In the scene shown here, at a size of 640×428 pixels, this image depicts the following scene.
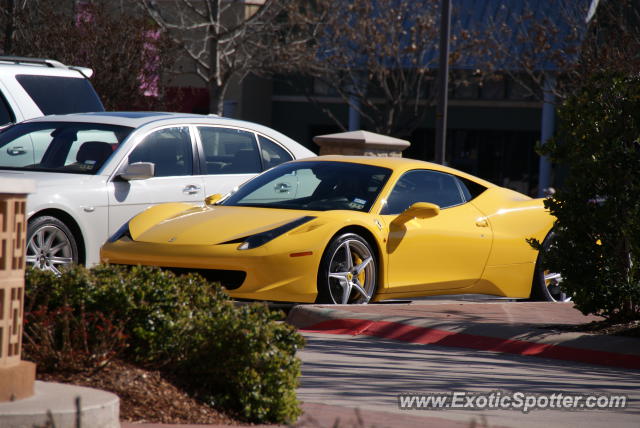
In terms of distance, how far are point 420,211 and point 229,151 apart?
2.69m

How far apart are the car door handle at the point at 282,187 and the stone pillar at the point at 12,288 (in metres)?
5.88

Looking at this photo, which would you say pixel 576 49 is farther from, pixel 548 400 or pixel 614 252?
pixel 548 400

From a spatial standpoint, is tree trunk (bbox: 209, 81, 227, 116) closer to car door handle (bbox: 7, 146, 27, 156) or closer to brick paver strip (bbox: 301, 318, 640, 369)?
Result: car door handle (bbox: 7, 146, 27, 156)

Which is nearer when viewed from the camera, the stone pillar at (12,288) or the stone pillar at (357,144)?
the stone pillar at (12,288)

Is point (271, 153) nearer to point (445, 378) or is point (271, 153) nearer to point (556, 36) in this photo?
point (445, 378)

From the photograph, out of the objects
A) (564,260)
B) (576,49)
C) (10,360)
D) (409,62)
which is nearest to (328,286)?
(564,260)

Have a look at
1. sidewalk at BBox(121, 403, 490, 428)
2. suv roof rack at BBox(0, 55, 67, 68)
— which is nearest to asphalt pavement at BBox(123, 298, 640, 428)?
sidewalk at BBox(121, 403, 490, 428)

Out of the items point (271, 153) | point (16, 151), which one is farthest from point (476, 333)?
point (16, 151)

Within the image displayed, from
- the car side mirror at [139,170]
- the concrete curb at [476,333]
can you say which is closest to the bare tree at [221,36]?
the car side mirror at [139,170]

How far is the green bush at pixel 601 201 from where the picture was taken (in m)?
8.65

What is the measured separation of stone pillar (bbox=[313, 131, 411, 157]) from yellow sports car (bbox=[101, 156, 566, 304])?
6587mm

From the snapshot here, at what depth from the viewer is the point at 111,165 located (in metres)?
10.8

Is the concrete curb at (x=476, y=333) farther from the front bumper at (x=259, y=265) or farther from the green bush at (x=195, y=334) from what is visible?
the green bush at (x=195, y=334)

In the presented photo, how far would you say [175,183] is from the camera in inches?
441
